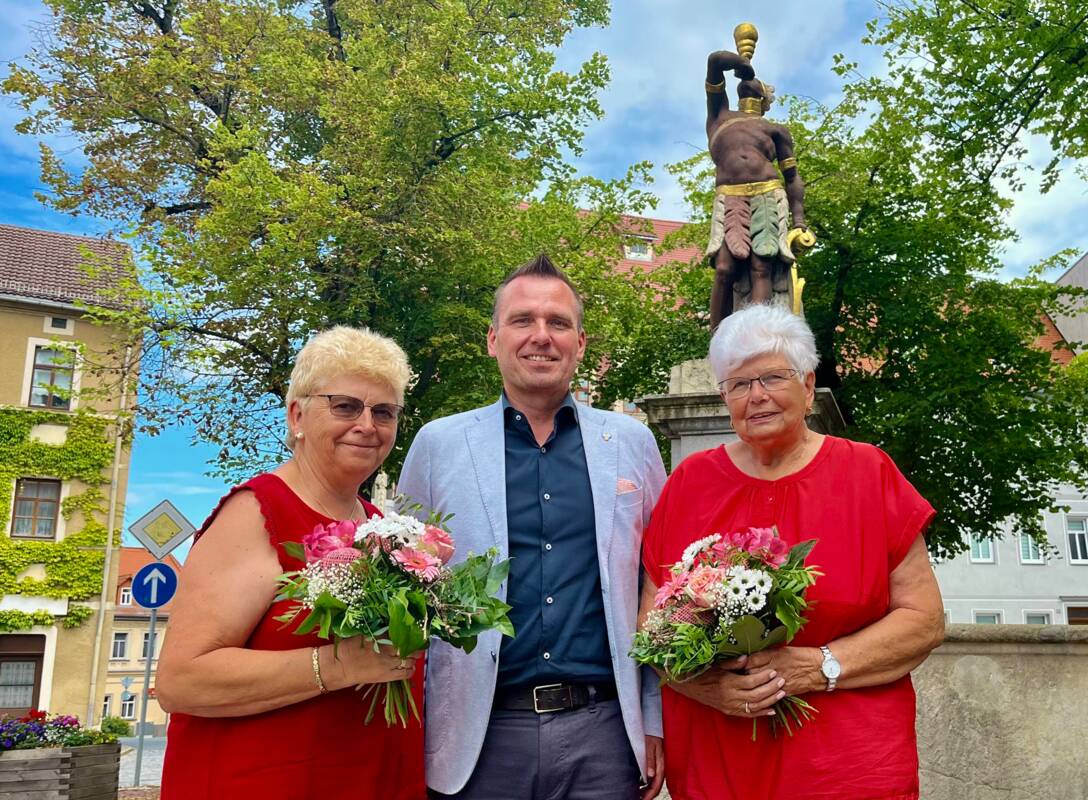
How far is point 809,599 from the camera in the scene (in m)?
2.59

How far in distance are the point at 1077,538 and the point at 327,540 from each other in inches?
1673

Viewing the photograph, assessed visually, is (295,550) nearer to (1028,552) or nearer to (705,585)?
(705,585)

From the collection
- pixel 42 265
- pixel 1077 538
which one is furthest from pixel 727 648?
pixel 1077 538

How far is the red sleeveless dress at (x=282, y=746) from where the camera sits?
7.96 feet

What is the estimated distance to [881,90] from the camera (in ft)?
58.0

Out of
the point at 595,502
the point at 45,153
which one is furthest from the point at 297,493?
the point at 45,153

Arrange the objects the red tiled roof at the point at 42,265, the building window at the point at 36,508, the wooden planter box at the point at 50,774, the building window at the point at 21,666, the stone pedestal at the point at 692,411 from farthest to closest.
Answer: the red tiled roof at the point at 42,265, the building window at the point at 36,508, the building window at the point at 21,666, the stone pedestal at the point at 692,411, the wooden planter box at the point at 50,774

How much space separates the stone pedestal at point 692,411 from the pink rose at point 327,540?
5.26 metres

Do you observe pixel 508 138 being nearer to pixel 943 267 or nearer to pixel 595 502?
pixel 943 267

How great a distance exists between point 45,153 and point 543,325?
1913cm

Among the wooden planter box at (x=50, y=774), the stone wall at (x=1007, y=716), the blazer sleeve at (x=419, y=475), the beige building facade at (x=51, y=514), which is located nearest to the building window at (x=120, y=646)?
the beige building facade at (x=51, y=514)

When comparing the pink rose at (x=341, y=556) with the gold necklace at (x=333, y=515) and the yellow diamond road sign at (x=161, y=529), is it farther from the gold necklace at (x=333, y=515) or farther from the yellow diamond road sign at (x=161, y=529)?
the yellow diamond road sign at (x=161, y=529)

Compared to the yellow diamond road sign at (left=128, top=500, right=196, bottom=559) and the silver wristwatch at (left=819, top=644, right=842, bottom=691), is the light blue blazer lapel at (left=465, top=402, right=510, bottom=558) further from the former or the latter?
the yellow diamond road sign at (left=128, top=500, right=196, bottom=559)

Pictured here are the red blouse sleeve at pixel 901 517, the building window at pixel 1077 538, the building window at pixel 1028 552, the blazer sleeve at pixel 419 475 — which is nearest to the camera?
the red blouse sleeve at pixel 901 517
